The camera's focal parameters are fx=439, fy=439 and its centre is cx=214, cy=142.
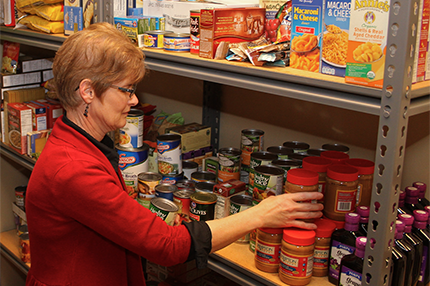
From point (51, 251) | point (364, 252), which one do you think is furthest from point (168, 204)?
point (364, 252)

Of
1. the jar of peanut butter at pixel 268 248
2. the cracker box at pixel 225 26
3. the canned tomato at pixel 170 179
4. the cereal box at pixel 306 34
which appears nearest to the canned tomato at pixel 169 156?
the canned tomato at pixel 170 179

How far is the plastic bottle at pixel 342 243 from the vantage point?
1222 mm

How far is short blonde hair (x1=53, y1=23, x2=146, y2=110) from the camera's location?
1249 mm

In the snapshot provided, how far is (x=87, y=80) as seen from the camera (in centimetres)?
125

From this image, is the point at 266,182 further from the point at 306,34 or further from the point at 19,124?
the point at 19,124

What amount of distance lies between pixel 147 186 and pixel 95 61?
2.08 ft

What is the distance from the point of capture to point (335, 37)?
1161mm

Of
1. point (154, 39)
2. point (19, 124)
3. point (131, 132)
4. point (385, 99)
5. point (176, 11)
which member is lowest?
point (19, 124)

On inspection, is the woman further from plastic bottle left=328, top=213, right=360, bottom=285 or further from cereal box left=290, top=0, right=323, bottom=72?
cereal box left=290, top=0, right=323, bottom=72

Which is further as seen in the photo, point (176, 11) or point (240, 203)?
point (176, 11)

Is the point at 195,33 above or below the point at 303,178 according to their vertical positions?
above

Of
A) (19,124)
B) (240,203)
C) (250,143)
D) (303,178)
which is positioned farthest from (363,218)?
(19,124)

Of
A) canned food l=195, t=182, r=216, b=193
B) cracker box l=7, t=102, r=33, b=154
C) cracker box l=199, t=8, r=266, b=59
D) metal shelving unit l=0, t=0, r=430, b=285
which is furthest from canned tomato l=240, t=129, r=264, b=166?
cracker box l=7, t=102, r=33, b=154

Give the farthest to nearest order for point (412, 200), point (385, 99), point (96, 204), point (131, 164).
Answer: point (131, 164) → point (412, 200) → point (96, 204) → point (385, 99)
